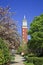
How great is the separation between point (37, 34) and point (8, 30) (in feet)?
29.5

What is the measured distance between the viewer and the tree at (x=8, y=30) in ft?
111

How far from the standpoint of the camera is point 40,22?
142 feet

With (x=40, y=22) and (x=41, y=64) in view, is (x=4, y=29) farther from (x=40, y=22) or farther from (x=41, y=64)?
(x=40, y=22)

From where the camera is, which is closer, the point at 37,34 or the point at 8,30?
the point at 8,30

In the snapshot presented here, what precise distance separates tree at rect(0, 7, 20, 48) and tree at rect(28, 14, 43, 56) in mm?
5996

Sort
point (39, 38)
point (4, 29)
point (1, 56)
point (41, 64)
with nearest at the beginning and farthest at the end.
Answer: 1. point (1, 56)
2. point (41, 64)
3. point (4, 29)
4. point (39, 38)

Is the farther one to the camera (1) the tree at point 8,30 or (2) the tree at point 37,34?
(2) the tree at point 37,34

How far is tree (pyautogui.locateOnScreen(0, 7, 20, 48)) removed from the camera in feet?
111

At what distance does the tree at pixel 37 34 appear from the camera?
135ft

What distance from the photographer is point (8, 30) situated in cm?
3466

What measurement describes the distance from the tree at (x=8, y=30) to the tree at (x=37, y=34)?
600 cm

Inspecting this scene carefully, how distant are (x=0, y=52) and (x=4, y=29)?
386 inches

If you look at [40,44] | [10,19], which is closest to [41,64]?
[10,19]

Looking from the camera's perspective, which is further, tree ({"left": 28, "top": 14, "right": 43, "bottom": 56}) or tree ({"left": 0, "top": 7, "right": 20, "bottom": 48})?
tree ({"left": 28, "top": 14, "right": 43, "bottom": 56})
